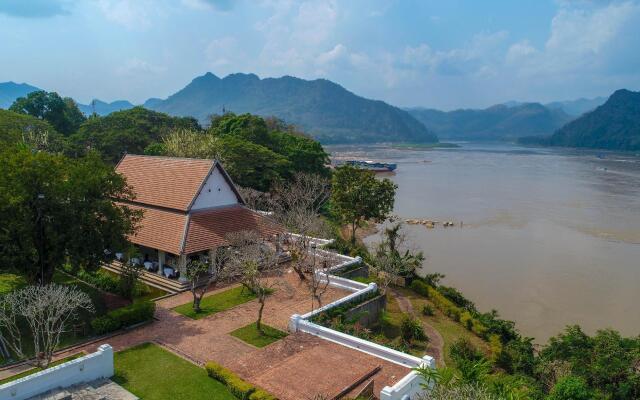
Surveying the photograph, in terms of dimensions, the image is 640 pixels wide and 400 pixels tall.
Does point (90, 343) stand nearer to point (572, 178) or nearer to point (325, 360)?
point (325, 360)

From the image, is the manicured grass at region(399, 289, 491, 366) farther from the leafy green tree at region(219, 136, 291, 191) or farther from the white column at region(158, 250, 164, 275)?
the leafy green tree at region(219, 136, 291, 191)

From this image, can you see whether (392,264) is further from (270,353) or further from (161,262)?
(161,262)

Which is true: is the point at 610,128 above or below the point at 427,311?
above

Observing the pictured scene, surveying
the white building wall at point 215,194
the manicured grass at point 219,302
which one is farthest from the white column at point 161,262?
the manicured grass at point 219,302

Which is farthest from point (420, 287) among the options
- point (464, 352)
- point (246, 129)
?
point (246, 129)

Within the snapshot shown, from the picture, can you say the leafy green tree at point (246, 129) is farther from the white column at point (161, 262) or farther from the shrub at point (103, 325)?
the shrub at point (103, 325)

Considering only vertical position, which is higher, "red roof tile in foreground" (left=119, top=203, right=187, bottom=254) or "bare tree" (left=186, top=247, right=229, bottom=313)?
"red roof tile in foreground" (left=119, top=203, right=187, bottom=254)

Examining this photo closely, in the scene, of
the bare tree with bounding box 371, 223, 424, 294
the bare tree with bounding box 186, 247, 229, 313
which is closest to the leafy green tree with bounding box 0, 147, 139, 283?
the bare tree with bounding box 186, 247, 229, 313
